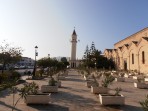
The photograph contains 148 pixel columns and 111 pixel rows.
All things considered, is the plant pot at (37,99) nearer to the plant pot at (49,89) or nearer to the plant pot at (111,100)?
the plant pot at (111,100)

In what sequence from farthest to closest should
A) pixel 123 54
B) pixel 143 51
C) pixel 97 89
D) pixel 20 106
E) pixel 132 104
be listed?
pixel 123 54
pixel 143 51
pixel 97 89
pixel 132 104
pixel 20 106

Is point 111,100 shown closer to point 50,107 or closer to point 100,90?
point 50,107

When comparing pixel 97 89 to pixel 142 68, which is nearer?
pixel 97 89

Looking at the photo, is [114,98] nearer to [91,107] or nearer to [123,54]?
[91,107]

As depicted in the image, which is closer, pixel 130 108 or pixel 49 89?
pixel 130 108

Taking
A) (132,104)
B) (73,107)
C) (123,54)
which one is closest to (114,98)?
(132,104)

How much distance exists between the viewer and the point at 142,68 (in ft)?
140

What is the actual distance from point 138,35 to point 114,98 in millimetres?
48447

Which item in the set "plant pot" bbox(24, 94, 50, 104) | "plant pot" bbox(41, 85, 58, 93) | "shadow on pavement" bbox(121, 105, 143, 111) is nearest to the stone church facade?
"plant pot" bbox(41, 85, 58, 93)

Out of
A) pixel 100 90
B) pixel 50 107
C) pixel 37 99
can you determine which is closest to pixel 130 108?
pixel 50 107

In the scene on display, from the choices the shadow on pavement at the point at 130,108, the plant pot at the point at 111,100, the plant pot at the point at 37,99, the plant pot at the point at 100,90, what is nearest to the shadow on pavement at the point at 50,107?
the plant pot at the point at 37,99

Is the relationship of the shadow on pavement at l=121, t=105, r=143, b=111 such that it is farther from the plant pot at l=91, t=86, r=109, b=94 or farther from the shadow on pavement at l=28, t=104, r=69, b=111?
the plant pot at l=91, t=86, r=109, b=94

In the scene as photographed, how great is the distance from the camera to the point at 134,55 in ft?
156

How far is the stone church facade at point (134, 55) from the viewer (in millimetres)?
41750
